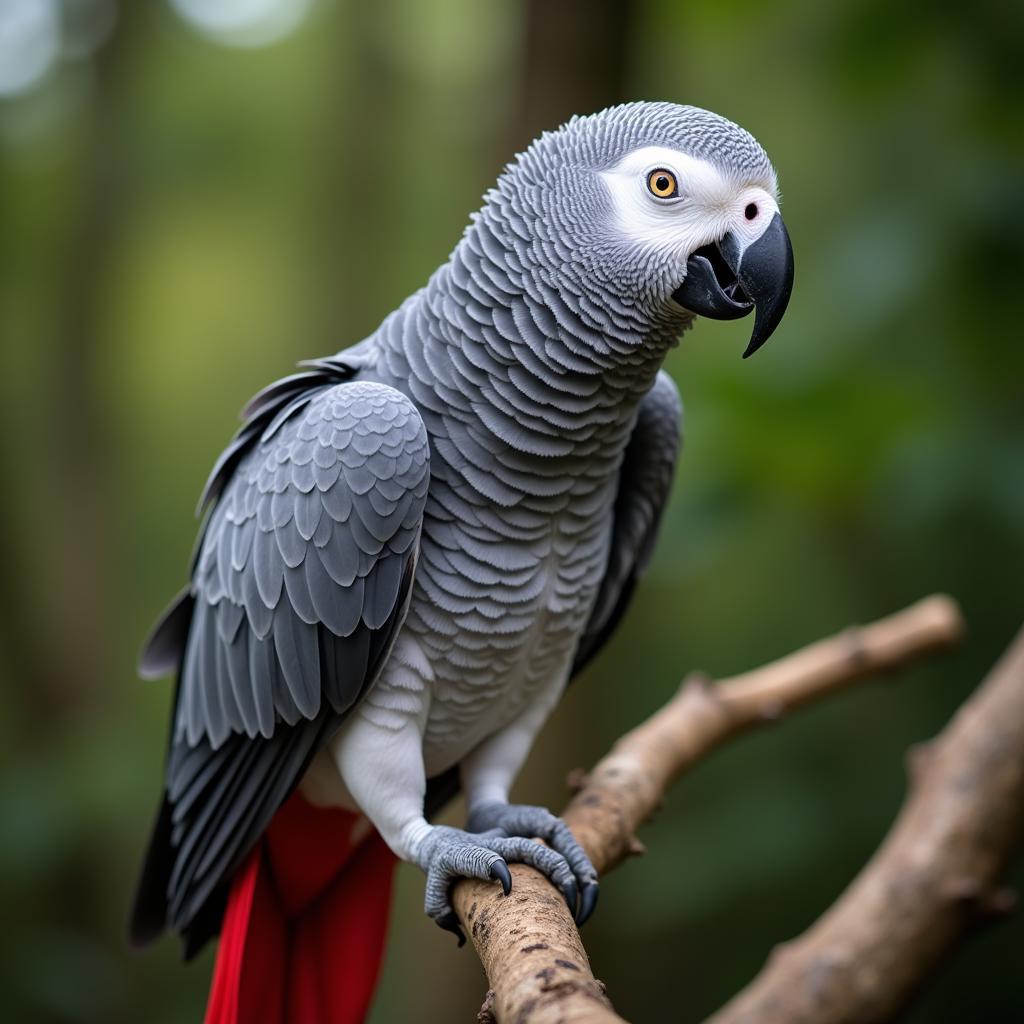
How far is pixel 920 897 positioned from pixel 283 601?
0.92m

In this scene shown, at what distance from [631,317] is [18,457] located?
2075mm

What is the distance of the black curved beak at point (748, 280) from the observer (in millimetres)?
863

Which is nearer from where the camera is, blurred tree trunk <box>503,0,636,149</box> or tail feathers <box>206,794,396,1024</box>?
tail feathers <box>206,794,396,1024</box>

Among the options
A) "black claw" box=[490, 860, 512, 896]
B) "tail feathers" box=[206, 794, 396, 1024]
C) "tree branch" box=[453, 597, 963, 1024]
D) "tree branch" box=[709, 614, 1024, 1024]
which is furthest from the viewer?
"tree branch" box=[709, 614, 1024, 1024]

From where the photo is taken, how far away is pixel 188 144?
2.61 meters

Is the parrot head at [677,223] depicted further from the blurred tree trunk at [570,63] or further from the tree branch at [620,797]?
the blurred tree trunk at [570,63]

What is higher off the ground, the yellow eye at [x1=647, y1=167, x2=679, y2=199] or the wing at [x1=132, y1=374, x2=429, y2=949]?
the yellow eye at [x1=647, y1=167, x2=679, y2=199]

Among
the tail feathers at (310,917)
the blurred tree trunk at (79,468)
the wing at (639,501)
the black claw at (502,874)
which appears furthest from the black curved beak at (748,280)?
the blurred tree trunk at (79,468)

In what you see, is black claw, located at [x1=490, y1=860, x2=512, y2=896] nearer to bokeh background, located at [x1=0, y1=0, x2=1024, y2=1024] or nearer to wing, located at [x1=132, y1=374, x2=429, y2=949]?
wing, located at [x1=132, y1=374, x2=429, y2=949]

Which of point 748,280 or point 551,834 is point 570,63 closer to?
point 748,280

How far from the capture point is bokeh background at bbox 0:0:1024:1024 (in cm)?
161

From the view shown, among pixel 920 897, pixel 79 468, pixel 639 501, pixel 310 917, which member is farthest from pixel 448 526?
pixel 79 468

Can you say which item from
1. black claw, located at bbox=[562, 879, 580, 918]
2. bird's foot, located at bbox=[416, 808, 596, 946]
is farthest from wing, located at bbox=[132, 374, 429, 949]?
black claw, located at bbox=[562, 879, 580, 918]

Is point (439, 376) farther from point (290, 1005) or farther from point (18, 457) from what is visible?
point (18, 457)
